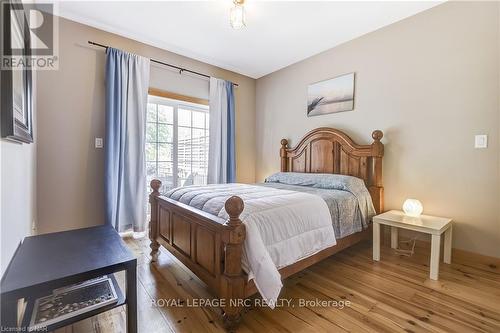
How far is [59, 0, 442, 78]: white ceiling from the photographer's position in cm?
240

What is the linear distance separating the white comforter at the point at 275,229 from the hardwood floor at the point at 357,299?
0.90 feet

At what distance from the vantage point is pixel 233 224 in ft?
4.53

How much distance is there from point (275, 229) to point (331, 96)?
95.2 inches

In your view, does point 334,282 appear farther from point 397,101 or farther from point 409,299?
point 397,101

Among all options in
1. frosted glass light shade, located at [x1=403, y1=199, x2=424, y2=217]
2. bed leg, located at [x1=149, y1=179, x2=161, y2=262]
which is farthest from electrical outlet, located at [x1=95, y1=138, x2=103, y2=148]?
frosted glass light shade, located at [x1=403, y1=199, x2=424, y2=217]

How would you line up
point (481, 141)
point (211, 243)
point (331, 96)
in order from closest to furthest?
point (211, 243) → point (481, 141) → point (331, 96)

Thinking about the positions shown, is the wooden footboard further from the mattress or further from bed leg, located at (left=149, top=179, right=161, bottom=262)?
the mattress

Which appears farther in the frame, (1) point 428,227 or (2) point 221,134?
(2) point 221,134

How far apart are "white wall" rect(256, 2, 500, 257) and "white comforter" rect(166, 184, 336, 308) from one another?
130 cm

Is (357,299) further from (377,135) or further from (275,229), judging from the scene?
(377,135)

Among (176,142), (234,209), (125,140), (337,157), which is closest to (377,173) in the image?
(337,157)

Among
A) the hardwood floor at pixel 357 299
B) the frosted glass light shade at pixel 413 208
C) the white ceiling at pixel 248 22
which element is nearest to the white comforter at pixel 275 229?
the hardwood floor at pixel 357 299

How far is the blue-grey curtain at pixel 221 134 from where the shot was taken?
378cm

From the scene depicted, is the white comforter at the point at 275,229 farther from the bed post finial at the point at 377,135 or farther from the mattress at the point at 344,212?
the bed post finial at the point at 377,135
